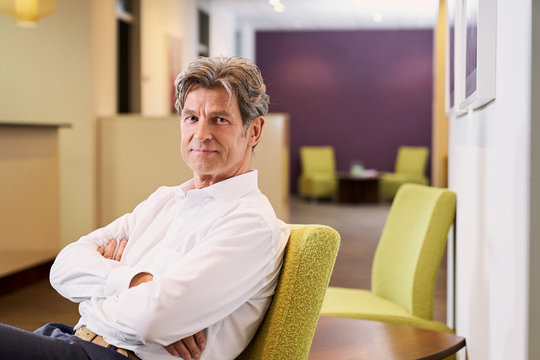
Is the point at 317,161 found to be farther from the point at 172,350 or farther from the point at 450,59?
the point at 172,350

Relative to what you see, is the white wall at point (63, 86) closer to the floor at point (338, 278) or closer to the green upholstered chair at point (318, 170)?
the floor at point (338, 278)

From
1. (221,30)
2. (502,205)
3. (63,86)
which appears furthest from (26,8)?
(221,30)

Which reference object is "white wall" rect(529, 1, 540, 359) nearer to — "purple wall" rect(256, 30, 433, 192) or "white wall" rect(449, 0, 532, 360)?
"white wall" rect(449, 0, 532, 360)

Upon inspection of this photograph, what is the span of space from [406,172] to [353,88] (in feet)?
7.18

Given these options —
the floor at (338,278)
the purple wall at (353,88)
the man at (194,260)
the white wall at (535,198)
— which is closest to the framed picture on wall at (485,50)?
the white wall at (535,198)

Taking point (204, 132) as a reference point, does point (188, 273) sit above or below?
below

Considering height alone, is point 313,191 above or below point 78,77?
below

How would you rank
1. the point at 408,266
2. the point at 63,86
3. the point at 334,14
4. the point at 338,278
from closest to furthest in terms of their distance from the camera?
1. the point at 408,266
2. the point at 338,278
3. the point at 63,86
4. the point at 334,14

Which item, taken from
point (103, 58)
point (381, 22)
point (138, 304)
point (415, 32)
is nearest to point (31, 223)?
point (103, 58)

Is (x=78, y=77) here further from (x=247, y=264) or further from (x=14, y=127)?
(x=247, y=264)

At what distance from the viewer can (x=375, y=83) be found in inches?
588

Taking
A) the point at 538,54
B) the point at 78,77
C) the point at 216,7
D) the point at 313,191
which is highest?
the point at 216,7

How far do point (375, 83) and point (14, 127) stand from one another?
10.3 metres

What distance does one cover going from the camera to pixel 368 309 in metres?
2.86
